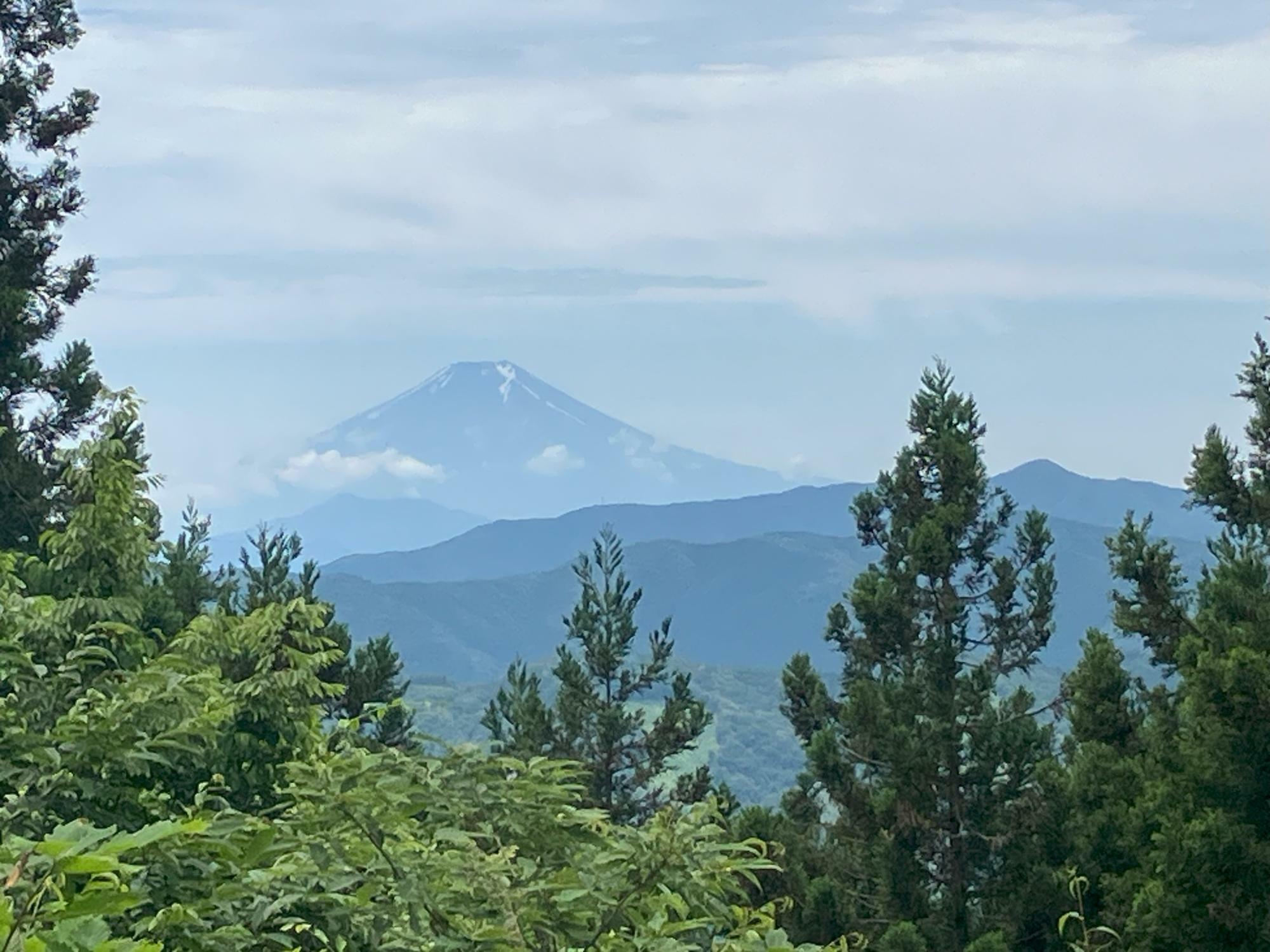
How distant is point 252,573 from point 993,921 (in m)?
11.9

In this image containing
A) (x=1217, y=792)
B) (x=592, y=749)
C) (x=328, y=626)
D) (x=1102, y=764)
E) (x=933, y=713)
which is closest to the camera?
(x=1217, y=792)

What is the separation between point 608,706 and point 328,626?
832 centimetres

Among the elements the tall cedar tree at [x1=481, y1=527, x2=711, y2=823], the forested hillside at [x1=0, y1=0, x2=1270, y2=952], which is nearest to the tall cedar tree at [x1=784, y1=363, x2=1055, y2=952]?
the forested hillside at [x1=0, y1=0, x2=1270, y2=952]

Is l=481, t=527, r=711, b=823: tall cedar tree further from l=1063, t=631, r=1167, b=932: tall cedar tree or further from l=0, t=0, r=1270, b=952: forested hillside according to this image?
l=1063, t=631, r=1167, b=932: tall cedar tree

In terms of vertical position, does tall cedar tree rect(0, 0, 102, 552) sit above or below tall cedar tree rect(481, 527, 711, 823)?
above

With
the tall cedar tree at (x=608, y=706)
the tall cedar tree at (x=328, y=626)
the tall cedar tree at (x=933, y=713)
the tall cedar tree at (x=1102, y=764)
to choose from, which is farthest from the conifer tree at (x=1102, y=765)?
the tall cedar tree at (x=328, y=626)

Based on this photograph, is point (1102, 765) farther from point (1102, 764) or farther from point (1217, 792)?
point (1217, 792)

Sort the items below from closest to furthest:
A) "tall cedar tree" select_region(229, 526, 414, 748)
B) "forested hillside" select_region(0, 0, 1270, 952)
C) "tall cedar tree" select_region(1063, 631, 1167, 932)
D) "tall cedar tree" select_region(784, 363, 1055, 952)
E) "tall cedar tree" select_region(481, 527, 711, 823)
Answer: "forested hillside" select_region(0, 0, 1270, 952), "tall cedar tree" select_region(1063, 631, 1167, 932), "tall cedar tree" select_region(784, 363, 1055, 952), "tall cedar tree" select_region(229, 526, 414, 748), "tall cedar tree" select_region(481, 527, 711, 823)

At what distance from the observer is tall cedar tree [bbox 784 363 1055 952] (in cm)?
1870

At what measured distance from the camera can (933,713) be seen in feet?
62.3

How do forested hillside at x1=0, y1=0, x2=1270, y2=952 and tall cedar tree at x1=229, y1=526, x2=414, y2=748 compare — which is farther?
tall cedar tree at x1=229, y1=526, x2=414, y2=748

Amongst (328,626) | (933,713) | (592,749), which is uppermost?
(328,626)

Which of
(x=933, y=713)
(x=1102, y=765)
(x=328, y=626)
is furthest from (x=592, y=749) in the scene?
(x=1102, y=765)

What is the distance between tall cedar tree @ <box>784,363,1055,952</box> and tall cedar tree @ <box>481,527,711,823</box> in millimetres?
5693
